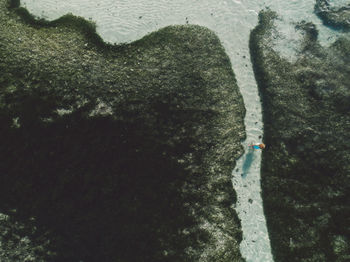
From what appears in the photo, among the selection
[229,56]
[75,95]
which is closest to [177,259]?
[75,95]

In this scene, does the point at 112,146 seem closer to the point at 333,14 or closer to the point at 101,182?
the point at 101,182

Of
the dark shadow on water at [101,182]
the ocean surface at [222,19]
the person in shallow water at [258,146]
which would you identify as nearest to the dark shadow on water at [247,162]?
the ocean surface at [222,19]

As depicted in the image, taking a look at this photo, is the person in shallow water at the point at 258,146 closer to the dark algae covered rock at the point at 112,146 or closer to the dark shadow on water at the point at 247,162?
the dark shadow on water at the point at 247,162

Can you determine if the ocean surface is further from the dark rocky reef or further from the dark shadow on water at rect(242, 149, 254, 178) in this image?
the dark rocky reef

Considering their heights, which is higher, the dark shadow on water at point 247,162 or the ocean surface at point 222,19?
the ocean surface at point 222,19

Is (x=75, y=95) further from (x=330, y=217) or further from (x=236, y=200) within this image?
(x=330, y=217)

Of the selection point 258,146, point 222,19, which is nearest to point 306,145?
point 258,146
